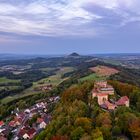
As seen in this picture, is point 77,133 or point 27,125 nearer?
point 77,133

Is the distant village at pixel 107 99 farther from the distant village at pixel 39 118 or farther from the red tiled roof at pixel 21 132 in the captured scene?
the red tiled roof at pixel 21 132

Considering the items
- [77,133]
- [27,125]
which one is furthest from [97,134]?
[27,125]

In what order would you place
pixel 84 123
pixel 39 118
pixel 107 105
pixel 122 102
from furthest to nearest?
pixel 39 118
pixel 122 102
pixel 107 105
pixel 84 123

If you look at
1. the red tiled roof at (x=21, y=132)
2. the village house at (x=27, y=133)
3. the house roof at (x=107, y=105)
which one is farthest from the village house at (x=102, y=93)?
the red tiled roof at (x=21, y=132)

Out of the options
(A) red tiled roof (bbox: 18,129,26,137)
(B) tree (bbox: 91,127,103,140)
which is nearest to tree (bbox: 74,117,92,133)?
(B) tree (bbox: 91,127,103,140)

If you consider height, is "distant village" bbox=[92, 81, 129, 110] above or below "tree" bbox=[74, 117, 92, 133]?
above

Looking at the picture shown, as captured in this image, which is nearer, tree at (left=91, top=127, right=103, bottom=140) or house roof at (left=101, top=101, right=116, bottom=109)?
tree at (left=91, top=127, right=103, bottom=140)

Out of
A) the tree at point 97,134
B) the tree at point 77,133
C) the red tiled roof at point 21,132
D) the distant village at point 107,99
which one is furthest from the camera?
the red tiled roof at point 21,132

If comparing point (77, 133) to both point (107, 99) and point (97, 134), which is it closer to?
point (97, 134)

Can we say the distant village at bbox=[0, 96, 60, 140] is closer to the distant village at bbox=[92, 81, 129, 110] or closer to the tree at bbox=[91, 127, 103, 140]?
the distant village at bbox=[92, 81, 129, 110]

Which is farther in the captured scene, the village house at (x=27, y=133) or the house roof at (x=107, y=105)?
the village house at (x=27, y=133)

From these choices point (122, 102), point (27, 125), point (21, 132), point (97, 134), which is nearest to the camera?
point (97, 134)

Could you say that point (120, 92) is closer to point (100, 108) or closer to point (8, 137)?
point (100, 108)
